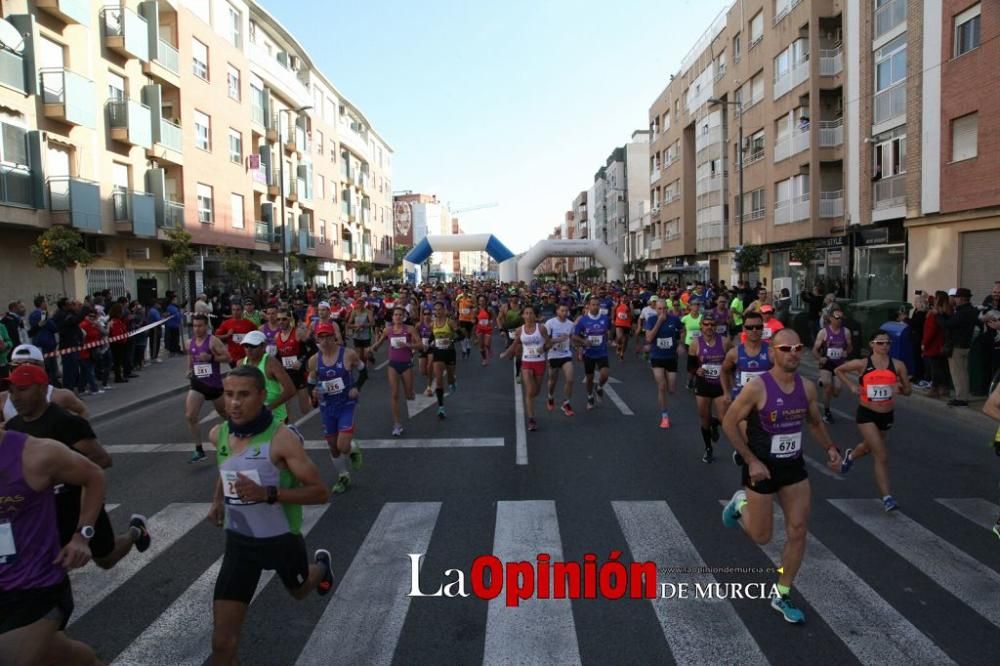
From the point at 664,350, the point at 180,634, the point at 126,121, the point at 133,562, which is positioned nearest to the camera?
the point at 180,634

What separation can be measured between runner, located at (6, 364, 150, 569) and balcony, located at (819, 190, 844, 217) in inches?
1288

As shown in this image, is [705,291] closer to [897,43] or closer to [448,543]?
[897,43]

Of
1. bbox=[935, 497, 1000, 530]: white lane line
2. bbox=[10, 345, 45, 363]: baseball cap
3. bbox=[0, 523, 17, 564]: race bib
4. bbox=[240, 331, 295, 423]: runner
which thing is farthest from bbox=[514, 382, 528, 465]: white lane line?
bbox=[0, 523, 17, 564]: race bib

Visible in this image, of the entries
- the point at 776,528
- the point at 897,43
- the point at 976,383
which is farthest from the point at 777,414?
the point at 897,43

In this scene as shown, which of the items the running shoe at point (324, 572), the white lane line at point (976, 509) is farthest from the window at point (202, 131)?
the white lane line at point (976, 509)

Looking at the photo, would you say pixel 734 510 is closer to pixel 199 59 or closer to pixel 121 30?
pixel 121 30

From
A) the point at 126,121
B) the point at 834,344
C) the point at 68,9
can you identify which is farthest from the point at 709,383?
the point at 126,121

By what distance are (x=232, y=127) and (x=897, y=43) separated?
92.8 feet

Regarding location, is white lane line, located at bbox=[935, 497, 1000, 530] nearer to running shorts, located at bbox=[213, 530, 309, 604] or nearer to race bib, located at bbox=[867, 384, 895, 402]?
race bib, located at bbox=[867, 384, 895, 402]

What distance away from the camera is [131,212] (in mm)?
24734

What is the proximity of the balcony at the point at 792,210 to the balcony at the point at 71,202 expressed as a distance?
2864 cm

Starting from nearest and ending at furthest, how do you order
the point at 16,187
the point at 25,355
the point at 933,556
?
the point at 25,355, the point at 933,556, the point at 16,187

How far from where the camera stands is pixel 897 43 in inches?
965

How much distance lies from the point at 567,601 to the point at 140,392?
1216 centimetres
